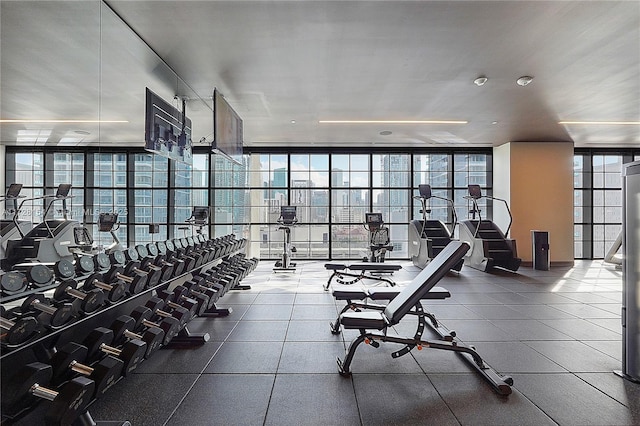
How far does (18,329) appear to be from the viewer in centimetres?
154

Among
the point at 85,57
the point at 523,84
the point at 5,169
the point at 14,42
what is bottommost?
the point at 5,169

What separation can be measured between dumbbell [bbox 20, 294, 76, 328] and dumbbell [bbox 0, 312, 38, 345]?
0.09 metres

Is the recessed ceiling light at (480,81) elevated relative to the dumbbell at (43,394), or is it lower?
elevated

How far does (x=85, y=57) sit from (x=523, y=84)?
4591mm

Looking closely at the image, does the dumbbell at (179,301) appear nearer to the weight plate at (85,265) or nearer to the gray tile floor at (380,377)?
the gray tile floor at (380,377)

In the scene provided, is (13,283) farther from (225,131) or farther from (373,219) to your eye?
(373,219)

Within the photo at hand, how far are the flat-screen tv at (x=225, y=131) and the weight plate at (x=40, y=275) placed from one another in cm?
241

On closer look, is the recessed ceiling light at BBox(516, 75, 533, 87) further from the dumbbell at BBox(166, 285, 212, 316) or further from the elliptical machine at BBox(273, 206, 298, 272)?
the elliptical machine at BBox(273, 206, 298, 272)

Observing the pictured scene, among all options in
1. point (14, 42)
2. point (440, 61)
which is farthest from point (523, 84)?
point (14, 42)

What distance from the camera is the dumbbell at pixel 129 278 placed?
2293 millimetres

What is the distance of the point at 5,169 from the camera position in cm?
180

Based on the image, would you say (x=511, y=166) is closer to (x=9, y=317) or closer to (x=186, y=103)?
(x=186, y=103)

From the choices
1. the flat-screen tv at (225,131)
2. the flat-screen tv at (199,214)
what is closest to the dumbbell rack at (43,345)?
the flat-screen tv at (225,131)

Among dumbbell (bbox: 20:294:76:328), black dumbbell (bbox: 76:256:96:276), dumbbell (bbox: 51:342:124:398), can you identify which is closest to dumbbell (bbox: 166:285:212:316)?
black dumbbell (bbox: 76:256:96:276)
